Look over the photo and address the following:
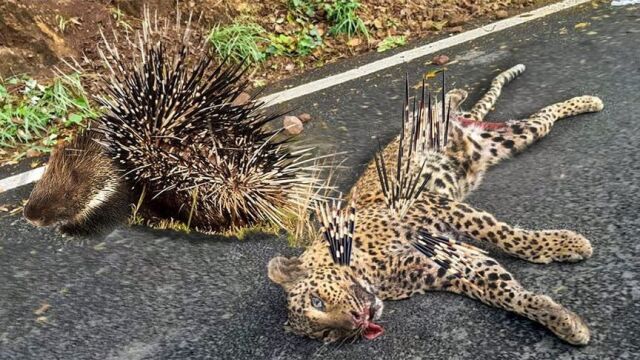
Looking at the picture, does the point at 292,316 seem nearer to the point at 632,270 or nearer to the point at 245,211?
the point at 245,211

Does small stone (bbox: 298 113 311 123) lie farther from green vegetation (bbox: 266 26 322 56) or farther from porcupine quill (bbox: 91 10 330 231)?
green vegetation (bbox: 266 26 322 56)

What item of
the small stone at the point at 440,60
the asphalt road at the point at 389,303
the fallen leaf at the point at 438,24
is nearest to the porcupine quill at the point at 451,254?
the asphalt road at the point at 389,303

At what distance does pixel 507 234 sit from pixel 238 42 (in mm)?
4008

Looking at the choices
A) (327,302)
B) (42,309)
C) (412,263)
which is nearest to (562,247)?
(412,263)

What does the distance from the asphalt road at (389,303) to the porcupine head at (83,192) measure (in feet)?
0.42

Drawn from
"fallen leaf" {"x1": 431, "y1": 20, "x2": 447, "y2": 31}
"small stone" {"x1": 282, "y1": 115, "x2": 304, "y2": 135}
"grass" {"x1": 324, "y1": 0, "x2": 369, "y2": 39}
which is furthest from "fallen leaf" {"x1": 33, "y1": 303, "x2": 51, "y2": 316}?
"fallen leaf" {"x1": 431, "y1": 20, "x2": 447, "y2": 31}

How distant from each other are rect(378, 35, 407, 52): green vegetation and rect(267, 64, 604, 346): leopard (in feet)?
9.48

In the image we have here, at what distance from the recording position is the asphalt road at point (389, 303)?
2.85 meters

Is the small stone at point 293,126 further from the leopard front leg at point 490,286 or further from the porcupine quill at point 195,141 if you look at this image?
the leopard front leg at point 490,286

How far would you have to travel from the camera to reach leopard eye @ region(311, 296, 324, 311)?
278 centimetres

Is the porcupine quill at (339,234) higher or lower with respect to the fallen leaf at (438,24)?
lower

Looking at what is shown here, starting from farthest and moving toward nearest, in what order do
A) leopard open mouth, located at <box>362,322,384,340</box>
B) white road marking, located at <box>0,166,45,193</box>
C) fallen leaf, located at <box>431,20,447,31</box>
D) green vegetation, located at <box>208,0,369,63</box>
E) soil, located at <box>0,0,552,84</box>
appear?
fallen leaf, located at <box>431,20,447,31</box>
green vegetation, located at <box>208,0,369,63</box>
soil, located at <box>0,0,552,84</box>
white road marking, located at <box>0,166,45,193</box>
leopard open mouth, located at <box>362,322,384,340</box>

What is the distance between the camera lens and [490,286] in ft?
9.67

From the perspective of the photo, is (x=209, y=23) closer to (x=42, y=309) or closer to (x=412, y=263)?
(x=42, y=309)
